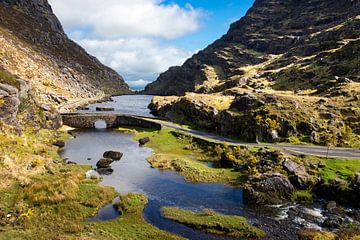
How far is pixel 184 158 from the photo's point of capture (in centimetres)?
8006

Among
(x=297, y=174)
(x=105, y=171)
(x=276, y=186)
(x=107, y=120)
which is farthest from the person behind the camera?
(x=107, y=120)

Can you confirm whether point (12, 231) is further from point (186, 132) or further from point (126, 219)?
point (186, 132)

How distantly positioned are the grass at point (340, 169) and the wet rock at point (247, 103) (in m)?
35.3

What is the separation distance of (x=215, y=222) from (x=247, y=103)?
2469 inches

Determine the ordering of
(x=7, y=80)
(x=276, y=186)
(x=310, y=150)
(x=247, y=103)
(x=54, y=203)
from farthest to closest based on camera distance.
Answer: (x=247, y=103), (x=7, y=80), (x=310, y=150), (x=276, y=186), (x=54, y=203)

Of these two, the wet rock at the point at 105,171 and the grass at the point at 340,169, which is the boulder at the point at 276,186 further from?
the wet rock at the point at 105,171

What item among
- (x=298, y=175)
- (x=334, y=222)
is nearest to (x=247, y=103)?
(x=298, y=175)

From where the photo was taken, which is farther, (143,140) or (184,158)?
(143,140)

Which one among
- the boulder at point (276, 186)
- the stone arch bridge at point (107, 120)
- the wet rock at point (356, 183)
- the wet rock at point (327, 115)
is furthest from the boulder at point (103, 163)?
the wet rock at point (327, 115)

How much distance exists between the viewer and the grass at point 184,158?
66.9 m

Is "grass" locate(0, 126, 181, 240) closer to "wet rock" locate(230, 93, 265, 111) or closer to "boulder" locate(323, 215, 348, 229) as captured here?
"boulder" locate(323, 215, 348, 229)

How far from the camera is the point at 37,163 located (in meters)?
61.9

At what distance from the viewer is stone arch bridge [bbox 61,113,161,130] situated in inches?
4857

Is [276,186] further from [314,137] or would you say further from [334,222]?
[314,137]
